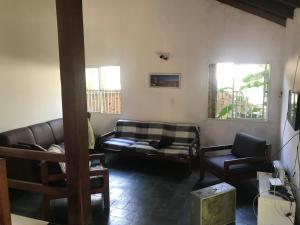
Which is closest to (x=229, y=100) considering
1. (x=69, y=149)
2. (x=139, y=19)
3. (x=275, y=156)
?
(x=275, y=156)

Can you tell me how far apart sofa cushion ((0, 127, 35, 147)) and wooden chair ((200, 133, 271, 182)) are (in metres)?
2.97

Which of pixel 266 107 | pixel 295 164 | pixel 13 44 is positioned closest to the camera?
pixel 295 164

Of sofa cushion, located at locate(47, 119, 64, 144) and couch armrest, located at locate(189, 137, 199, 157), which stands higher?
sofa cushion, located at locate(47, 119, 64, 144)

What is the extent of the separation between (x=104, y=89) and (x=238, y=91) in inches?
118

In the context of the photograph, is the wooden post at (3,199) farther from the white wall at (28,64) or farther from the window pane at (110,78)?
the window pane at (110,78)

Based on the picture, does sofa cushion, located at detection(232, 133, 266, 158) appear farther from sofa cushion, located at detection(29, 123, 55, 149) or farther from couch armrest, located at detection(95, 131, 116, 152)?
sofa cushion, located at detection(29, 123, 55, 149)

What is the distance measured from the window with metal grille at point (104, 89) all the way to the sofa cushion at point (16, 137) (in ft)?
6.49

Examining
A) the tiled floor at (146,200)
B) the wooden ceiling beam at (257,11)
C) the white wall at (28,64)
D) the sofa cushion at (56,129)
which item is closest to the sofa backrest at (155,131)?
the tiled floor at (146,200)

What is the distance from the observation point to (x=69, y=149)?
2.63 metres

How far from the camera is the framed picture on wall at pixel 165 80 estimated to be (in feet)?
17.7

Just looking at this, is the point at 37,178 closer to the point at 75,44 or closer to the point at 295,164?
the point at 75,44

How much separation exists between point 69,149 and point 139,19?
3.71 metres

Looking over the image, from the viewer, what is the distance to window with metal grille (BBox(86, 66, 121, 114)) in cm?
605

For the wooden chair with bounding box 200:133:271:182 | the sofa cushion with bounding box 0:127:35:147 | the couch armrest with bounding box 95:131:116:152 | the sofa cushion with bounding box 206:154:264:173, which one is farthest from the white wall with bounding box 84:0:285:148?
the sofa cushion with bounding box 0:127:35:147
